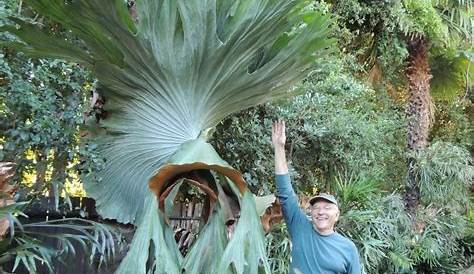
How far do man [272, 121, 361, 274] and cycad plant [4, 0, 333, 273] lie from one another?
0.22 metres

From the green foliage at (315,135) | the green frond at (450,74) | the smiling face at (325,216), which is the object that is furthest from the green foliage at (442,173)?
the smiling face at (325,216)

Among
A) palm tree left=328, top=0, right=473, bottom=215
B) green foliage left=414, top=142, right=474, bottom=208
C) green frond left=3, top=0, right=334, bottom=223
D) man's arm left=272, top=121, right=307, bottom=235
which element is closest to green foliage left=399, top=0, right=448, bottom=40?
palm tree left=328, top=0, right=473, bottom=215

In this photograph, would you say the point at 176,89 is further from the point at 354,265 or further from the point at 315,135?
the point at 315,135

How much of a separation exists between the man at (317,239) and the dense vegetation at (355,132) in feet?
3.84

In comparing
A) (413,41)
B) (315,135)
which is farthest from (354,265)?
(413,41)

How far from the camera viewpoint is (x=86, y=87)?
146 inches

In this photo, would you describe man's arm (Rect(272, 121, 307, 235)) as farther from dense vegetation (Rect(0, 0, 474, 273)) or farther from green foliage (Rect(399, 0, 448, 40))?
green foliage (Rect(399, 0, 448, 40))

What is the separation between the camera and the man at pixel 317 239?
243 cm

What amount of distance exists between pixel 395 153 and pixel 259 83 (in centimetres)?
527

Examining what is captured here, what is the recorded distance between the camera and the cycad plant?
8.64 feet

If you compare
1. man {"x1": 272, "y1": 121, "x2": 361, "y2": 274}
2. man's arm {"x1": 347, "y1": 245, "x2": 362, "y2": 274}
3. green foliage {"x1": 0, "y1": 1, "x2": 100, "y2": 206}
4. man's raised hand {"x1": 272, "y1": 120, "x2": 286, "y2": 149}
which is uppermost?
green foliage {"x1": 0, "y1": 1, "x2": 100, "y2": 206}

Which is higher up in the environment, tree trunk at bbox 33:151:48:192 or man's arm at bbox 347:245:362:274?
tree trunk at bbox 33:151:48:192

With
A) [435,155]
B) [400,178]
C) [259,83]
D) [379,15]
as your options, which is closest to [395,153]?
[400,178]

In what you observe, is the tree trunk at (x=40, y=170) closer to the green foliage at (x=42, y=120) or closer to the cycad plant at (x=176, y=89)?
the green foliage at (x=42, y=120)
